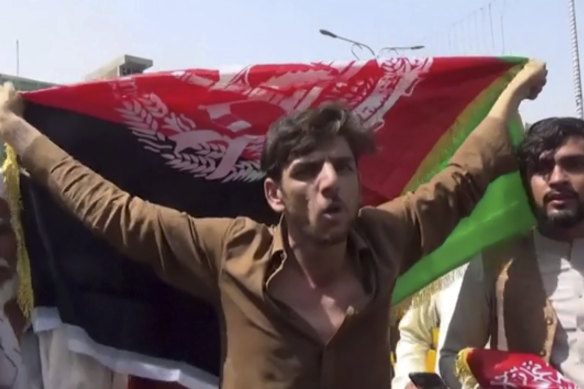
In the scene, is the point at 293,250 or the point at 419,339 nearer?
the point at 293,250

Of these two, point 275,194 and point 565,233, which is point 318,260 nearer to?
point 275,194

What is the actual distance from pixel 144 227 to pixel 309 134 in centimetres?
47

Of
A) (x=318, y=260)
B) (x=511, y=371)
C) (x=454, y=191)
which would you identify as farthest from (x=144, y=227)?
(x=511, y=371)

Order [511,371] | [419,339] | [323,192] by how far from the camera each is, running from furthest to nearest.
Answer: [419,339], [511,371], [323,192]

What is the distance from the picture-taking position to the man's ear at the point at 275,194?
2.44 m

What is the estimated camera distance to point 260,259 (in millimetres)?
2385

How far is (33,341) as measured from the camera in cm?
278

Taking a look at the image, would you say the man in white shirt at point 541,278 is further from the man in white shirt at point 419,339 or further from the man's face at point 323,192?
the man's face at point 323,192

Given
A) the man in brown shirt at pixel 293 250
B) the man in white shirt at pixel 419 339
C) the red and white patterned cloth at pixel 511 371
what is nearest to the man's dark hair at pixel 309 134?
the man in brown shirt at pixel 293 250

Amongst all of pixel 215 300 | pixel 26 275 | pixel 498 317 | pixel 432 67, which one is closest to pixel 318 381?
pixel 215 300

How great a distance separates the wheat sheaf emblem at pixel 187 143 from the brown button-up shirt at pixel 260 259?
35cm

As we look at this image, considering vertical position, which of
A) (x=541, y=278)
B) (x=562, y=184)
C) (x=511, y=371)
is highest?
(x=562, y=184)

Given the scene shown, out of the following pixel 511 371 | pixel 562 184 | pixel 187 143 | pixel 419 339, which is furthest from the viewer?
pixel 419 339

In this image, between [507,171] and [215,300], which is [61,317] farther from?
[507,171]
